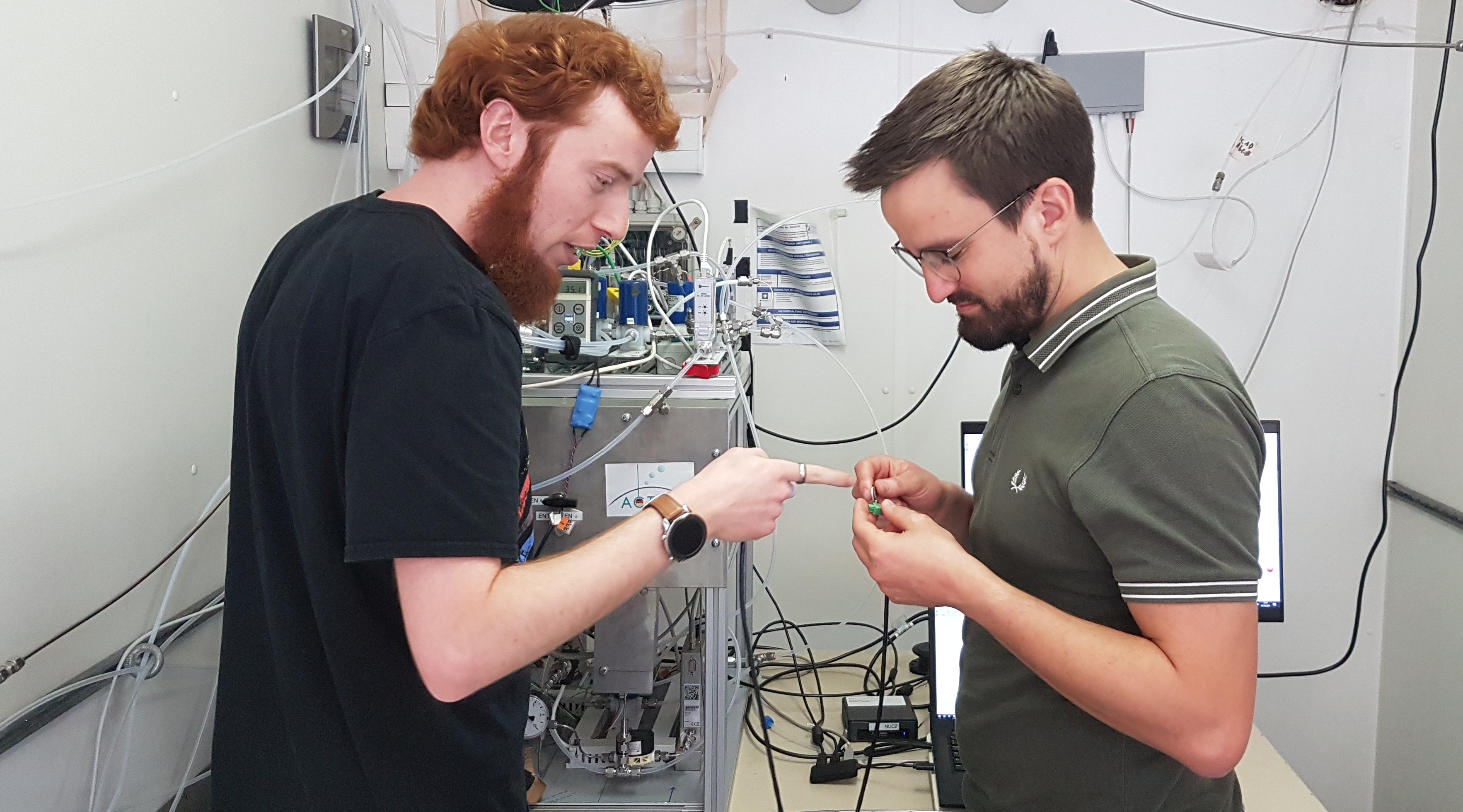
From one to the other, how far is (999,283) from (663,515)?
0.47m

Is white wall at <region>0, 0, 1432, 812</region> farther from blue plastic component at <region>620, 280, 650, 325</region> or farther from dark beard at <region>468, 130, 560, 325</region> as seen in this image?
dark beard at <region>468, 130, 560, 325</region>

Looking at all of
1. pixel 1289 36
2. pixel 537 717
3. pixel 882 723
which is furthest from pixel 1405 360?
pixel 537 717

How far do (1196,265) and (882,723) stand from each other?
1.20m

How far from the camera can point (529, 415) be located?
4.80 feet

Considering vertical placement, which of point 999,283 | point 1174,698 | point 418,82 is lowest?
point 1174,698

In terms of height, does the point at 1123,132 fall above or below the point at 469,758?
above

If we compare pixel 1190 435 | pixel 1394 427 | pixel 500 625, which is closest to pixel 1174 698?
pixel 1190 435

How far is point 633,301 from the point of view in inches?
62.4

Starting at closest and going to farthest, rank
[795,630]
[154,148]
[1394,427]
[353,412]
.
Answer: [353,412] < [154,148] < [1394,427] < [795,630]

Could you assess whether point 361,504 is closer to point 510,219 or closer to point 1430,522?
point 510,219

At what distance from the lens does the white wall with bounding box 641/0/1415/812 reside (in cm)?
204

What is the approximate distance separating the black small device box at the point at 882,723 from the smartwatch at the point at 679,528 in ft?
3.22

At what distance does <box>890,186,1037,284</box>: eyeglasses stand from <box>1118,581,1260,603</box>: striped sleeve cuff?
16.2 inches

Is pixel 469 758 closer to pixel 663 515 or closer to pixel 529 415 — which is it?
pixel 663 515
